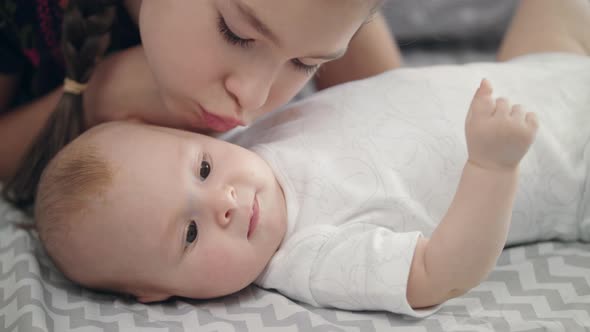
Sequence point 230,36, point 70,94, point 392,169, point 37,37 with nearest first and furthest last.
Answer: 1. point 230,36
2. point 392,169
3. point 70,94
4. point 37,37

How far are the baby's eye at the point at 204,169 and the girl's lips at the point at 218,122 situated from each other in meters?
0.07

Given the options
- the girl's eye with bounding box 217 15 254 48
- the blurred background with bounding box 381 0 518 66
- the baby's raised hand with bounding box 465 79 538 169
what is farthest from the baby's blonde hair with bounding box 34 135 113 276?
the blurred background with bounding box 381 0 518 66

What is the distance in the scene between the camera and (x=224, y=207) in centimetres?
88

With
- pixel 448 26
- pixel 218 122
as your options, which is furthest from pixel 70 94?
pixel 448 26

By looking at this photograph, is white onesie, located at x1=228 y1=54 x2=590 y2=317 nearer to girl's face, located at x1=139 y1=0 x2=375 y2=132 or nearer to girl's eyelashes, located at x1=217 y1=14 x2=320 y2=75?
girl's face, located at x1=139 y1=0 x2=375 y2=132

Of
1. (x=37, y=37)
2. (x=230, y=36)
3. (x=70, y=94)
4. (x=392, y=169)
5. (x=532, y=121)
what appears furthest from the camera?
(x=37, y=37)

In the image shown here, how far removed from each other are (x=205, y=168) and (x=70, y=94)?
328 mm

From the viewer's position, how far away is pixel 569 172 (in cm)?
100

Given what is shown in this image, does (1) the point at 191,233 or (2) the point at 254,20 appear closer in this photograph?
(2) the point at 254,20

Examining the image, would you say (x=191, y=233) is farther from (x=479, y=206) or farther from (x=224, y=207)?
(x=479, y=206)

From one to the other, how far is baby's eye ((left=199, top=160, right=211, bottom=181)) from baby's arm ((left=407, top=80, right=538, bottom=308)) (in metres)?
0.33

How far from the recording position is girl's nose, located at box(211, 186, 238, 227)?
0.88 m

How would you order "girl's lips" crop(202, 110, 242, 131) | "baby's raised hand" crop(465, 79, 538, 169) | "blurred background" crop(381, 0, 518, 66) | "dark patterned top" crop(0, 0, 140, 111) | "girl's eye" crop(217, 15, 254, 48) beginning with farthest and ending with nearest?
1. "blurred background" crop(381, 0, 518, 66)
2. "dark patterned top" crop(0, 0, 140, 111)
3. "girl's lips" crop(202, 110, 242, 131)
4. "girl's eye" crop(217, 15, 254, 48)
5. "baby's raised hand" crop(465, 79, 538, 169)

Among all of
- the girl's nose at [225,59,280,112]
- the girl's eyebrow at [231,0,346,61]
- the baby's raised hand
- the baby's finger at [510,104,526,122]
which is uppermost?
the girl's eyebrow at [231,0,346,61]
